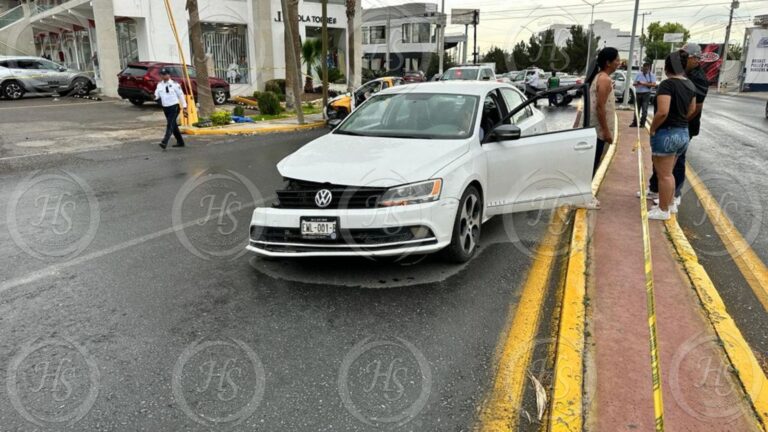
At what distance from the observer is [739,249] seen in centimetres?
534

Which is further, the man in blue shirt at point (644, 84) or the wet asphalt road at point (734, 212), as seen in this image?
the man in blue shirt at point (644, 84)

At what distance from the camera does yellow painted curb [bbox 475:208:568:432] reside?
2.84 m

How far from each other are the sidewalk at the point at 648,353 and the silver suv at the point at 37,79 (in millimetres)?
25442

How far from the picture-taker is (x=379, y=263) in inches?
193

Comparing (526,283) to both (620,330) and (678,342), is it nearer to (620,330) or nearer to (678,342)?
(620,330)

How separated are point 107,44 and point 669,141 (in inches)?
940

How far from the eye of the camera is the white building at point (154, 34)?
77.0 ft

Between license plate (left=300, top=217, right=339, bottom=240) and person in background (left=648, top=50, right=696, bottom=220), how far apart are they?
145 inches

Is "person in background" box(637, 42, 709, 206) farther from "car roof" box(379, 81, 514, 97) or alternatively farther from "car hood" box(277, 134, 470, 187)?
"car hood" box(277, 134, 470, 187)

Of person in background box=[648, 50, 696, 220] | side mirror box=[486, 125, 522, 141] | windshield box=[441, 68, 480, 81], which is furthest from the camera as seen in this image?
windshield box=[441, 68, 480, 81]

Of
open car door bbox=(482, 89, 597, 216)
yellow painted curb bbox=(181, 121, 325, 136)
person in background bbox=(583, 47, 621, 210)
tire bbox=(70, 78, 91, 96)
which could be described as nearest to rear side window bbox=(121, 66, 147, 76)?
tire bbox=(70, 78, 91, 96)

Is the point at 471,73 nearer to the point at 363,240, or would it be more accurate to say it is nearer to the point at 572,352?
the point at 363,240

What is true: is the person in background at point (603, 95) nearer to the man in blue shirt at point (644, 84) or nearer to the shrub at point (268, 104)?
the man in blue shirt at point (644, 84)

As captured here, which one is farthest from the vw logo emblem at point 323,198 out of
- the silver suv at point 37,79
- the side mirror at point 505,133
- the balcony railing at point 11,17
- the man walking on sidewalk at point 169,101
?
the balcony railing at point 11,17
